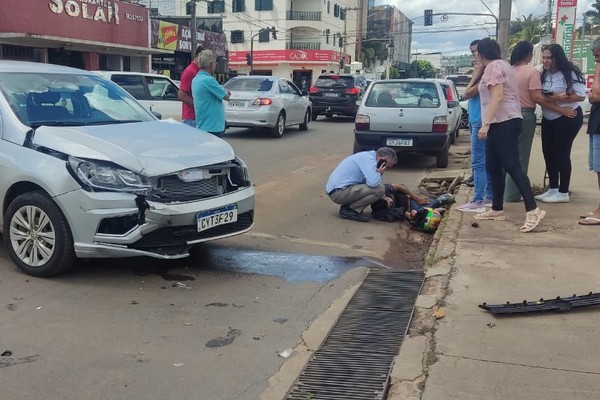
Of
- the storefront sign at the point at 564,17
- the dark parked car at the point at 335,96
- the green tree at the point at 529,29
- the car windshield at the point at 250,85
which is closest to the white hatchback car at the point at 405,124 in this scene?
the storefront sign at the point at 564,17

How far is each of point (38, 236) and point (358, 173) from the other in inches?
143

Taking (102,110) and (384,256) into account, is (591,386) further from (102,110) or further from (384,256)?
(102,110)

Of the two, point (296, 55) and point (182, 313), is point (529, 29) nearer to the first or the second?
point (296, 55)

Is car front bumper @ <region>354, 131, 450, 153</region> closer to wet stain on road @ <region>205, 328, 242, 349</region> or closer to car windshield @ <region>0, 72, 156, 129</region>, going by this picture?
car windshield @ <region>0, 72, 156, 129</region>

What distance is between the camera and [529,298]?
4340 millimetres

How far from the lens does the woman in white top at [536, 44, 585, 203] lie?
21.9 feet

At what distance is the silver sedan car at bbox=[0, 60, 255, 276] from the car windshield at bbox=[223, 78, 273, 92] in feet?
33.7

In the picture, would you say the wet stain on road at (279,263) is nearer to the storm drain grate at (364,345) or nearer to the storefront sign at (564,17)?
the storm drain grate at (364,345)

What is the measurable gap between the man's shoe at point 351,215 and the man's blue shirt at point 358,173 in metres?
0.29

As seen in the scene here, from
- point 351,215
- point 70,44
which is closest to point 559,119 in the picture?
point 351,215

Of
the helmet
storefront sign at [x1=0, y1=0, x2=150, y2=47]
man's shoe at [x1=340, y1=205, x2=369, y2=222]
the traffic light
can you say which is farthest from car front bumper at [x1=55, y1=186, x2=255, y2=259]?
the traffic light

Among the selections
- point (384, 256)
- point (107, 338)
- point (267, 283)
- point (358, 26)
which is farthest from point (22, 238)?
point (358, 26)

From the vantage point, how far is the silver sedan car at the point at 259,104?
15078 mm

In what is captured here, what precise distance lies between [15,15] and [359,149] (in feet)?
50.3
